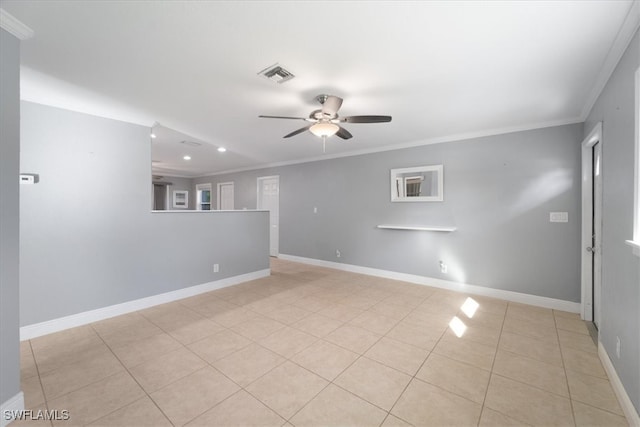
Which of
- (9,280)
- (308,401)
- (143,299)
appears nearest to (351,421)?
(308,401)

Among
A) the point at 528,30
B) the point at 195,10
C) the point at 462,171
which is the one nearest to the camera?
the point at 195,10

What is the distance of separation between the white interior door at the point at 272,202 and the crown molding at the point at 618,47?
222 inches

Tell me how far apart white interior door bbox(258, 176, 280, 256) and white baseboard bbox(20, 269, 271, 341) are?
237cm

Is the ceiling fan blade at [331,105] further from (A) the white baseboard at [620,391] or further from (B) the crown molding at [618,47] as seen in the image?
(A) the white baseboard at [620,391]

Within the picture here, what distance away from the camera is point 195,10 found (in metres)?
1.52

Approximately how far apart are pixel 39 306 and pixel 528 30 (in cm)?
485

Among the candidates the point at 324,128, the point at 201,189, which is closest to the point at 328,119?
the point at 324,128

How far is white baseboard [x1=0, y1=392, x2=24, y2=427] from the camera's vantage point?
153 centimetres

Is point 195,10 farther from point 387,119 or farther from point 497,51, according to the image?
point 497,51

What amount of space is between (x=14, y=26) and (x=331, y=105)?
2180 millimetres

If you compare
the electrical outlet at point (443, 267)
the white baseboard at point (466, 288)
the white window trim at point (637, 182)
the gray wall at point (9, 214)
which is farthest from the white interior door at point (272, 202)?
the white window trim at point (637, 182)

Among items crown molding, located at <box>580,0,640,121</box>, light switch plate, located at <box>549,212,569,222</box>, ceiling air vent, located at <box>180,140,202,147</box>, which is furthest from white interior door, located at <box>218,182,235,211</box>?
crown molding, located at <box>580,0,640,121</box>

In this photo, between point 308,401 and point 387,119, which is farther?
point 387,119

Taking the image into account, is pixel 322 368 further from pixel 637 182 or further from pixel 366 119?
pixel 637 182
